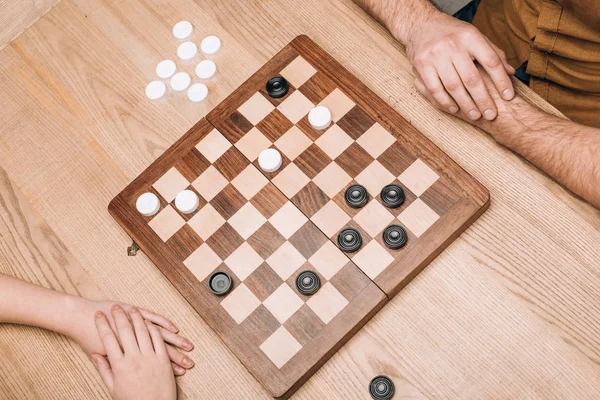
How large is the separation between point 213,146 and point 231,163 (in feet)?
0.24

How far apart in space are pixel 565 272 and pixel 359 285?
1.55 feet

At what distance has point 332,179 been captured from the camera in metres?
1.46

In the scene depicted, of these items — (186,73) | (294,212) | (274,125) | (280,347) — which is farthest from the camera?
(186,73)

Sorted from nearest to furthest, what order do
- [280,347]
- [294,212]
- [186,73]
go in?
[280,347], [294,212], [186,73]

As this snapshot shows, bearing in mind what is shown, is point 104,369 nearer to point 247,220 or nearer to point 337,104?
point 247,220

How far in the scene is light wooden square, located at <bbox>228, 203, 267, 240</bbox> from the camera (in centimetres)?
145

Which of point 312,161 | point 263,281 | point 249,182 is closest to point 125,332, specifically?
point 263,281

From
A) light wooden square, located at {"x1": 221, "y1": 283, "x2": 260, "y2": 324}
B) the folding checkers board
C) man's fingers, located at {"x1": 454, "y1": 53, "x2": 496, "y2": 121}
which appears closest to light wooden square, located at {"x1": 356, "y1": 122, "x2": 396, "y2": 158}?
the folding checkers board

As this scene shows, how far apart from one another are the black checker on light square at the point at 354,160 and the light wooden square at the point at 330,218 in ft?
0.31

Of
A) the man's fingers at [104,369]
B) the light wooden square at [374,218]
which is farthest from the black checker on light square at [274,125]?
the man's fingers at [104,369]

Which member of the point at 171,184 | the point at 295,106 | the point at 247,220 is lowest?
the point at 247,220

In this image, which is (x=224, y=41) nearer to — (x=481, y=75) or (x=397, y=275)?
(x=481, y=75)

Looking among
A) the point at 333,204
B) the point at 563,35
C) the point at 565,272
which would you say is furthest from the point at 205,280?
the point at 563,35

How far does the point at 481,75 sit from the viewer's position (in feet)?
5.10
